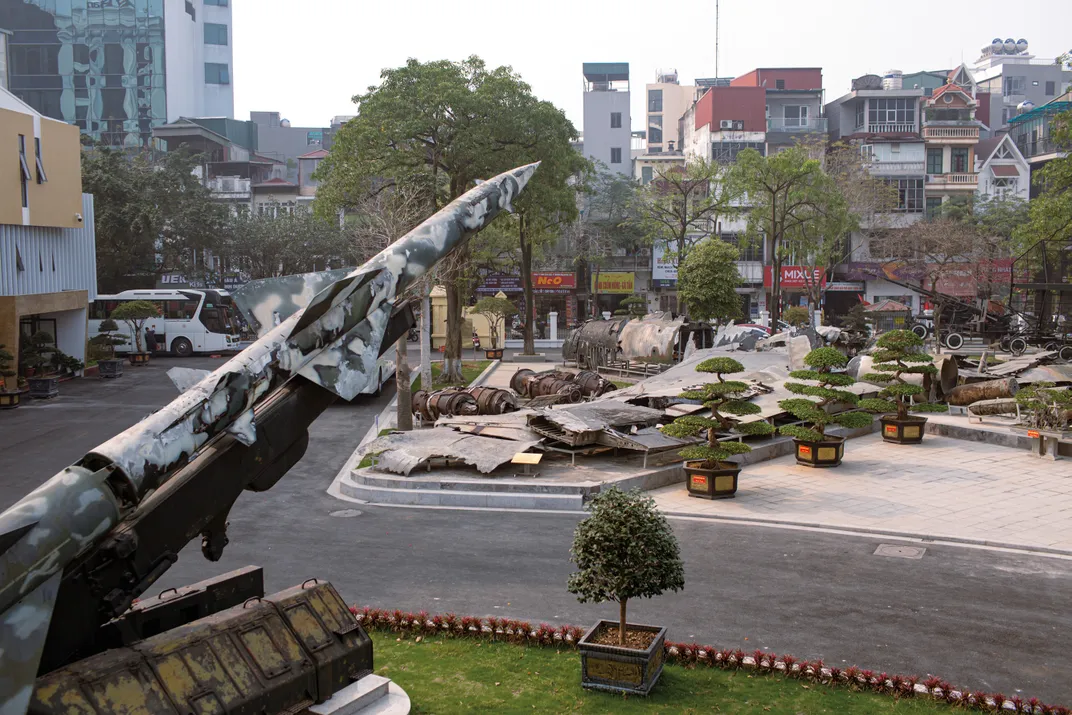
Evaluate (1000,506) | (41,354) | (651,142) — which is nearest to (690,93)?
(651,142)

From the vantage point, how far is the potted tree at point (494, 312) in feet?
149

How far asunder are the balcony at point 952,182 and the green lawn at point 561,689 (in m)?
60.6

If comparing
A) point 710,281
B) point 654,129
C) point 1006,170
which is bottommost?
point 710,281

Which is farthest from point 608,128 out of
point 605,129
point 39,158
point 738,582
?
point 738,582

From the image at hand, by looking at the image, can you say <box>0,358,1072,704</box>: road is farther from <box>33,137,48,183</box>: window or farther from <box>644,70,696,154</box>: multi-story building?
<box>644,70,696,154</box>: multi-story building

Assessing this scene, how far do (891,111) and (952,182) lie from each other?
21.3 feet

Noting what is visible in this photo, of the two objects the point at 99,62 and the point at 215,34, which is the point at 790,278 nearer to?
the point at 99,62

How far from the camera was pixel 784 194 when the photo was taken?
1842 inches

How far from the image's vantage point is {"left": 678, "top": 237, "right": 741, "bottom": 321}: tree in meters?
40.5

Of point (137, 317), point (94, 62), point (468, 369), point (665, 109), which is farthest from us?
point (665, 109)

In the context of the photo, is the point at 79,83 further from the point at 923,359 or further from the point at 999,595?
the point at 999,595

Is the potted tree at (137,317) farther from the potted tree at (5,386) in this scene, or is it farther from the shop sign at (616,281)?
the shop sign at (616,281)

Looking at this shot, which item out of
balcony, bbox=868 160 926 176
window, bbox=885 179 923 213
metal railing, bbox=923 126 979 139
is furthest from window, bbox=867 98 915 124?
window, bbox=885 179 923 213

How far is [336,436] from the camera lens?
86.9 ft
